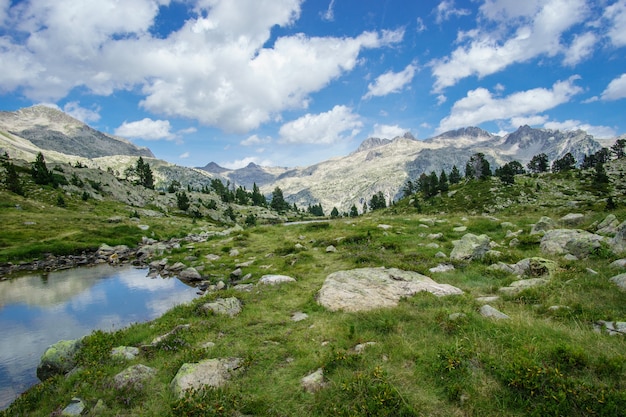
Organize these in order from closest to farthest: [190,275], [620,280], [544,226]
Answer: [620,280]
[544,226]
[190,275]

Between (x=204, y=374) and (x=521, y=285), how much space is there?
13785 mm

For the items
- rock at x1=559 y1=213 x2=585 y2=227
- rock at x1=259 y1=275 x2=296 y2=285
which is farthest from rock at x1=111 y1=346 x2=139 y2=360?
rock at x1=559 y1=213 x2=585 y2=227

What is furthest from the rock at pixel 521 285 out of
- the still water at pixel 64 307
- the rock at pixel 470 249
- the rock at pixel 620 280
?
the still water at pixel 64 307

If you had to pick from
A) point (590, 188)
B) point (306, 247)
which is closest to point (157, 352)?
point (306, 247)

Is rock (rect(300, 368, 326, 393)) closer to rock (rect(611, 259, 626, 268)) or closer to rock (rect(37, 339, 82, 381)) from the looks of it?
rock (rect(37, 339, 82, 381))

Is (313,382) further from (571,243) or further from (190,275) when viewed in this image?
(190,275)

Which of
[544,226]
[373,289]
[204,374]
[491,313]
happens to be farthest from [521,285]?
[204,374]

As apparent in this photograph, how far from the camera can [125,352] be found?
11.0 meters

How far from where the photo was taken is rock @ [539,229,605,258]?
631 inches

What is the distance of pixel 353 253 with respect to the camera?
79.8 feet

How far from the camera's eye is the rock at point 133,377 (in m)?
8.79

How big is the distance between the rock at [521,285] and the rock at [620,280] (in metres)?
2.19

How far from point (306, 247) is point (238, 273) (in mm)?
7967

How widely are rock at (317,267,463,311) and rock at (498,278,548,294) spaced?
1936 mm
